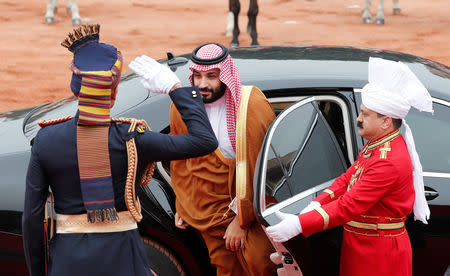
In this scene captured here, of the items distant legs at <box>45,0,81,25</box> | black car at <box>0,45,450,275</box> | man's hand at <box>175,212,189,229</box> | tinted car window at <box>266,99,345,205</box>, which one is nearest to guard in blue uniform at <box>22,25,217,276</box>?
tinted car window at <box>266,99,345,205</box>

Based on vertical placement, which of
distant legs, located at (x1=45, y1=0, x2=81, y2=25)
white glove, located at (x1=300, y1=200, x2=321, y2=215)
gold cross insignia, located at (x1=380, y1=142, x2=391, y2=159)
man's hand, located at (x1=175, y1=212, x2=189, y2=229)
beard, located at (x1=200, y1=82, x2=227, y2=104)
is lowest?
distant legs, located at (x1=45, y1=0, x2=81, y2=25)

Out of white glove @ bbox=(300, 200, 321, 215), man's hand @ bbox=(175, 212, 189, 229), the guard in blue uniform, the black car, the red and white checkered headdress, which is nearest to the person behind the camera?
the guard in blue uniform

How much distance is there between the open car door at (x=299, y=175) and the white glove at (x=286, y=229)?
0.37 ft

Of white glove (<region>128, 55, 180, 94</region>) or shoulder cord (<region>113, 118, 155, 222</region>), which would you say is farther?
white glove (<region>128, 55, 180, 94</region>)

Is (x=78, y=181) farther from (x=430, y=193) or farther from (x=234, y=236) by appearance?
(x=430, y=193)

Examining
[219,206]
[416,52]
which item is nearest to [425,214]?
[219,206]

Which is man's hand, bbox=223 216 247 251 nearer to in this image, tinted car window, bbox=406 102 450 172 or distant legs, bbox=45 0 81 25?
tinted car window, bbox=406 102 450 172

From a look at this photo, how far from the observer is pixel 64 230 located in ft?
8.68

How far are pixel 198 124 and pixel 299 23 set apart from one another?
51.5 ft

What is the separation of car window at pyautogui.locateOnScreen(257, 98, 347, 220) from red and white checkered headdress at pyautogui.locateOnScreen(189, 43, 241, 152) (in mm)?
328

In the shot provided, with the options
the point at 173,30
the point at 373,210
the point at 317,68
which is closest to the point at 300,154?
the point at 373,210

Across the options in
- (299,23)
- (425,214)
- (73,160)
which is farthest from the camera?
(299,23)

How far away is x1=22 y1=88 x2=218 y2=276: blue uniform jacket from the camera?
2.56m

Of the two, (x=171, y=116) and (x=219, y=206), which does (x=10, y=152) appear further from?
(x=219, y=206)
